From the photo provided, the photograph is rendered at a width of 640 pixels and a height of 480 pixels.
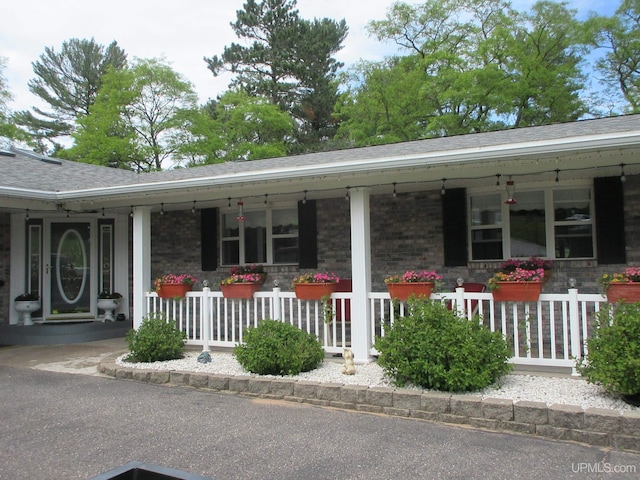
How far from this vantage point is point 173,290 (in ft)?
23.7

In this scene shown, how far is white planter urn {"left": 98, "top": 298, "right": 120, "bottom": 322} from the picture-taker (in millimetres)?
9703

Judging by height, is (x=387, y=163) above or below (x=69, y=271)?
above

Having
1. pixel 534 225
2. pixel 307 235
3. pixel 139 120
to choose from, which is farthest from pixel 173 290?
pixel 139 120

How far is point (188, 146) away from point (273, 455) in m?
22.3

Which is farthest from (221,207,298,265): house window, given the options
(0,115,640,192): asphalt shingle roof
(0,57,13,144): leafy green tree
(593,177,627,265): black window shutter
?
(0,57,13,144): leafy green tree

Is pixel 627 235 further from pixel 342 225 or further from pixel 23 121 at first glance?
pixel 23 121

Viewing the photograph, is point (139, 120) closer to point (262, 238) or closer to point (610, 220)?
point (262, 238)

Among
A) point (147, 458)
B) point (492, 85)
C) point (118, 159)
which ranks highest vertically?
point (492, 85)

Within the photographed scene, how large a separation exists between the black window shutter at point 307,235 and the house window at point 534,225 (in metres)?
2.52

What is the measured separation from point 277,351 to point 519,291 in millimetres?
2703

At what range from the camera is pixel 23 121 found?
29625mm

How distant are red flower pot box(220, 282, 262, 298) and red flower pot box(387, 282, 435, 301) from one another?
1973 mm

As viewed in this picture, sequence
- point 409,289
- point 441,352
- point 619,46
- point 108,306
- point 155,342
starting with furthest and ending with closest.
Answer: point 619,46, point 108,306, point 155,342, point 409,289, point 441,352

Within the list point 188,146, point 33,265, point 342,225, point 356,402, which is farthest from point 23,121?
point 356,402
